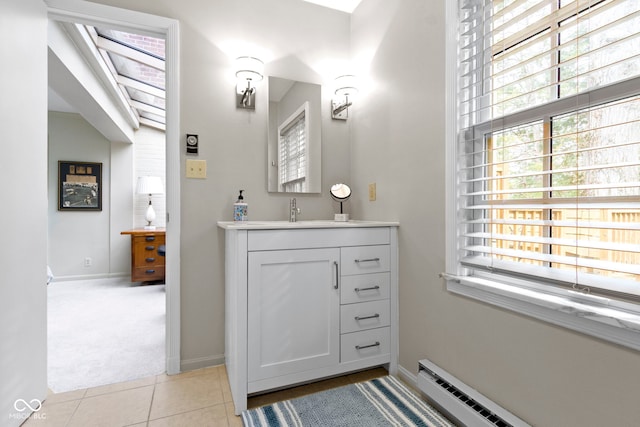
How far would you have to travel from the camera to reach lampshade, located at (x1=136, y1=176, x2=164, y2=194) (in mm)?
4699

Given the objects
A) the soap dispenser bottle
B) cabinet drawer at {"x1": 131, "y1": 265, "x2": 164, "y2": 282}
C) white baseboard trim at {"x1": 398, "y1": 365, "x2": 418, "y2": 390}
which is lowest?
white baseboard trim at {"x1": 398, "y1": 365, "x2": 418, "y2": 390}

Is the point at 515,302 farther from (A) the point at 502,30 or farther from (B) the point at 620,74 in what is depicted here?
(A) the point at 502,30

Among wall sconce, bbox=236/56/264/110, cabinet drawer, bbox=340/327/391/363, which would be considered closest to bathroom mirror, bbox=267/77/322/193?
wall sconce, bbox=236/56/264/110

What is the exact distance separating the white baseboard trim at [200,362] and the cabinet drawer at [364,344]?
33.3 inches

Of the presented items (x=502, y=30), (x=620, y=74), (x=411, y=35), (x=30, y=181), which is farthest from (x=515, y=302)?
(x=30, y=181)

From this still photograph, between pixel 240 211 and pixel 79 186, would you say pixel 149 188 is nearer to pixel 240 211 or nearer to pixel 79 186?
pixel 79 186

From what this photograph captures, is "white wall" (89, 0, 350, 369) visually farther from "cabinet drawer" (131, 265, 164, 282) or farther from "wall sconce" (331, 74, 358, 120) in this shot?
"cabinet drawer" (131, 265, 164, 282)

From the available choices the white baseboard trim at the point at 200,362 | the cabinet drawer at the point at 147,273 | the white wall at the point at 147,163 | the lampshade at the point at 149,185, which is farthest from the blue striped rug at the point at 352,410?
the white wall at the point at 147,163

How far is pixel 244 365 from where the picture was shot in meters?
1.56

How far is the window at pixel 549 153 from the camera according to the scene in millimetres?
961

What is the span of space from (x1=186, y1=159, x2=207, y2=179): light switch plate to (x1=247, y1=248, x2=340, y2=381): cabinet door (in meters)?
0.75

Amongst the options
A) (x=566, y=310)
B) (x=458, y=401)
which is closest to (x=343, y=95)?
(x=566, y=310)

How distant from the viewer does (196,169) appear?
201 cm

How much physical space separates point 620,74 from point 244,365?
72.0 inches
